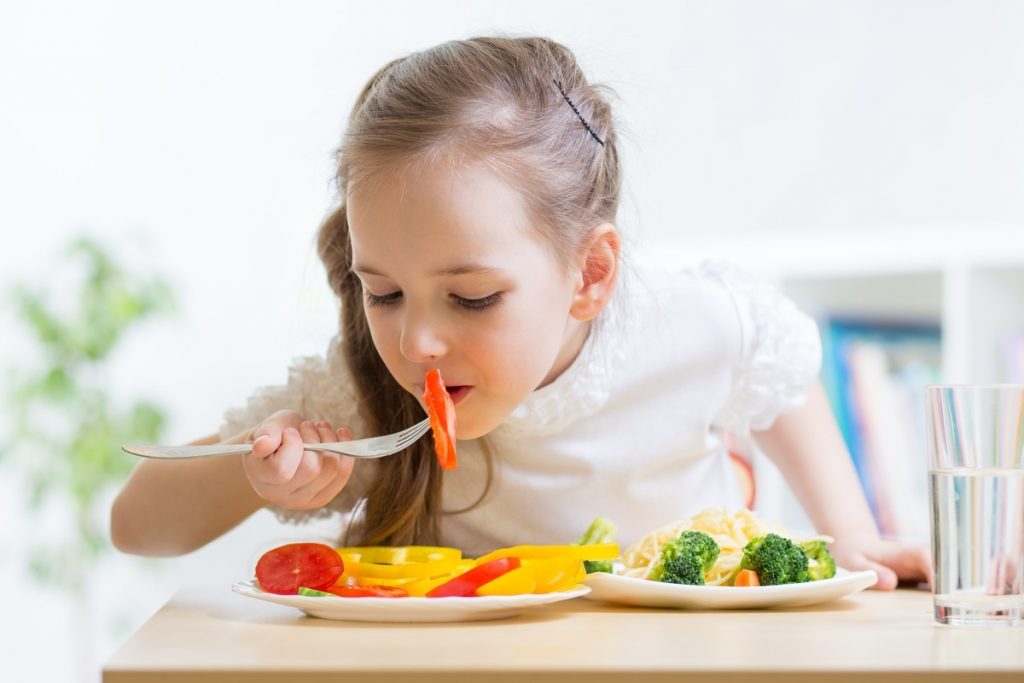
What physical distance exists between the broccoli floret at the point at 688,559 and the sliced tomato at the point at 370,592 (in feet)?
0.73

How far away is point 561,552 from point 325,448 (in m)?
0.22

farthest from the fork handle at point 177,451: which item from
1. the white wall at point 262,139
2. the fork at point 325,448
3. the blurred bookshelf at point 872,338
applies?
the white wall at point 262,139

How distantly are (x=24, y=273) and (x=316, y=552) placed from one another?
8.87 feet

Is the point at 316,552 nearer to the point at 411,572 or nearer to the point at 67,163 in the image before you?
the point at 411,572

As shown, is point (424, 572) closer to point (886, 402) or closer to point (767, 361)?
point (767, 361)

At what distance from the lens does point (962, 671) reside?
0.68 metres

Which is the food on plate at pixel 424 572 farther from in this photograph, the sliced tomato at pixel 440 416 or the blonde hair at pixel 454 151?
the blonde hair at pixel 454 151

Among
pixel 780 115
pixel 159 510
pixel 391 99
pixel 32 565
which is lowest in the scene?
pixel 32 565

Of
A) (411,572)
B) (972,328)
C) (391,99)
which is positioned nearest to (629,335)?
(391,99)

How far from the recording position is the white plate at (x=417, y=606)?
33.9 inches

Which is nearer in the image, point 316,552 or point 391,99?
point 316,552

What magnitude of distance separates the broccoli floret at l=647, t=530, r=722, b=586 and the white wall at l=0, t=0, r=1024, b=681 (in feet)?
8.15

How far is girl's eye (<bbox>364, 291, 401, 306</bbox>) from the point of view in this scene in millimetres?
1092

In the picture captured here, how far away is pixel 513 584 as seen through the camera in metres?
0.93
